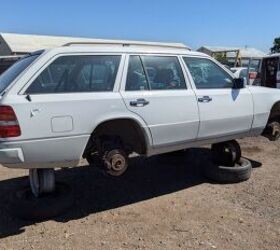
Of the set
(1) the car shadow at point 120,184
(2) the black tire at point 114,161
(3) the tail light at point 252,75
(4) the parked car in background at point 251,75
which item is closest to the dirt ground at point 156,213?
(1) the car shadow at point 120,184

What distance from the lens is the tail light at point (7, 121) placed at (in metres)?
4.64

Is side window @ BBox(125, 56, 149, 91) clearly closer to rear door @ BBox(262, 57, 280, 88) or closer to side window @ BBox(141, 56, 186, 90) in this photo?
side window @ BBox(141, 56, 186, 90)

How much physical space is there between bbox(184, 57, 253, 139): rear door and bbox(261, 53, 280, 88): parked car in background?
35.4 ft

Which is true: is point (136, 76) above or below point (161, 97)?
above

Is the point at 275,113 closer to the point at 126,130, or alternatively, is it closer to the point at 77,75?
the point at 126,130

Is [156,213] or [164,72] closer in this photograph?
[156,213]

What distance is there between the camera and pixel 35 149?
4.79 metres

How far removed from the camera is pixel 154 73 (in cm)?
584

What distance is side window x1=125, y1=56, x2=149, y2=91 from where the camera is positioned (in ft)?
18.2

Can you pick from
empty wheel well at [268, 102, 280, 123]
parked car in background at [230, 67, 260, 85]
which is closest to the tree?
parked car in background at [230, 67, 260, 85]

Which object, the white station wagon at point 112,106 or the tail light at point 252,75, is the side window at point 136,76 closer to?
the white station wagon at point 112,106

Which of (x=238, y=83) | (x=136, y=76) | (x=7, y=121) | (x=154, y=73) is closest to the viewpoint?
(x=7, y=121)

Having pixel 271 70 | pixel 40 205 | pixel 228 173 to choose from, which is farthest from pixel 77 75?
pixel 271 70

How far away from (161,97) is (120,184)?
166 centimetres
